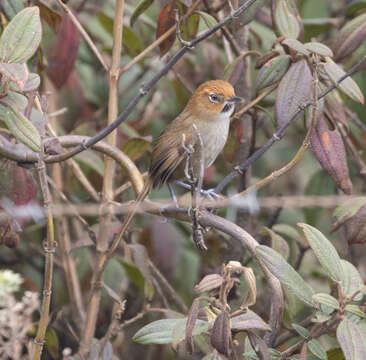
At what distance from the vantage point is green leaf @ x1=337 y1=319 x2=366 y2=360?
1660 millimetres

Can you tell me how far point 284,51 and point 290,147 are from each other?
1.85m

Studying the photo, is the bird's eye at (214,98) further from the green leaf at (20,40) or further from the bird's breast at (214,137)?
the green leaf at (20,40)

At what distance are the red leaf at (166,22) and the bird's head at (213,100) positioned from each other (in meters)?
0.33

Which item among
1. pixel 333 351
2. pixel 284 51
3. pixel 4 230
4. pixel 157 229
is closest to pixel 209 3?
pixel 284 51

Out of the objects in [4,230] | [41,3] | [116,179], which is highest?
[41,3]

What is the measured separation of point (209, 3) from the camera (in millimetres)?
2768

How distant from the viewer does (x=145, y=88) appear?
74.3 inches

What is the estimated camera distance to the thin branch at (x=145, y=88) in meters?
1.83

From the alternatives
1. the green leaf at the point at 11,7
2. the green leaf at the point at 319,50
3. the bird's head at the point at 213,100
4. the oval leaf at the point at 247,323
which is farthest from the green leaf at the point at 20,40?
the bird's head at the point at 213,100

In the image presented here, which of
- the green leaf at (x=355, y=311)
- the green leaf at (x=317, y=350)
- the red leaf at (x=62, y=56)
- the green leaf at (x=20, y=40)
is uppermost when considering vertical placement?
the green leaf at (x=20, y=40)

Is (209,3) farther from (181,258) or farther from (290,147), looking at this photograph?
(290,147)

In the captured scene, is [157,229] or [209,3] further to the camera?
[157,229]

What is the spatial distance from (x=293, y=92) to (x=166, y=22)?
0.53 meters

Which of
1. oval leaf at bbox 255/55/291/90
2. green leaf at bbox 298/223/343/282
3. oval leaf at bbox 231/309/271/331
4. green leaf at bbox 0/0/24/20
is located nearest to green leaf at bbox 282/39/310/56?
oval leaf at bbox 255/55/291/90
